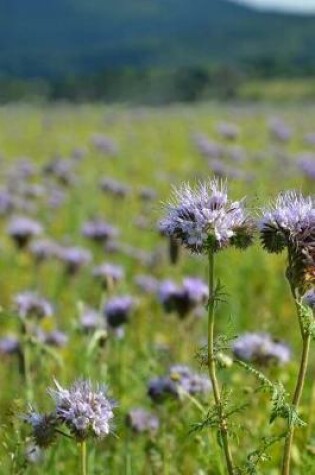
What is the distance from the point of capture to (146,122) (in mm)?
28938

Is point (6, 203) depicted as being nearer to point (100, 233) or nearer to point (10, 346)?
point (100, 233)

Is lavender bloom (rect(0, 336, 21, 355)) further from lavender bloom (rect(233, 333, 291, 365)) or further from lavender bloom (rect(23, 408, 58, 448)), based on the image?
lavender bloom (rect(23, 408, 58, 448))

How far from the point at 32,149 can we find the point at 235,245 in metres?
18.2

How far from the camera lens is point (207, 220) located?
2.28m

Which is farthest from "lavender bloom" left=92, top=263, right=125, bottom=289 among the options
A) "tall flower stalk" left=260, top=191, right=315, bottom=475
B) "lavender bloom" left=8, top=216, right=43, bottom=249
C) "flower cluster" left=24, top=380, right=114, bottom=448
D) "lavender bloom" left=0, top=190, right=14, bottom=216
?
"lavender bloom" left=0, top=190, right=14, bottom=216

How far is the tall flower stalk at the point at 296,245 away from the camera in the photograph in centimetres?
216

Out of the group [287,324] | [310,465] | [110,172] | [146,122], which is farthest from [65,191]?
[146,122]

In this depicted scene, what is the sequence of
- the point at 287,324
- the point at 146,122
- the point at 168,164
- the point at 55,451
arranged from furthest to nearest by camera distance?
1. the point at 146,122
2. the point at 168,164
3. the point at 287,324
4. the point at 55,451

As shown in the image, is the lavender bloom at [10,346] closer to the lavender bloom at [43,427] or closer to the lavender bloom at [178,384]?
the lavender bloom at [178,384]

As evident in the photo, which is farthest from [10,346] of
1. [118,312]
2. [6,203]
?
[6,203]

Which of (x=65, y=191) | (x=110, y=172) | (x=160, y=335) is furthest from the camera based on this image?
(x=110, y=172)

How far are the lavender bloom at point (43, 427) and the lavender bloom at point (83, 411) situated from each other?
68 millimetres

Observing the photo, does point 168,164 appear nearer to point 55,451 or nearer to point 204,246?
point 55,451

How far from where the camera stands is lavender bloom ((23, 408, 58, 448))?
2.41m
